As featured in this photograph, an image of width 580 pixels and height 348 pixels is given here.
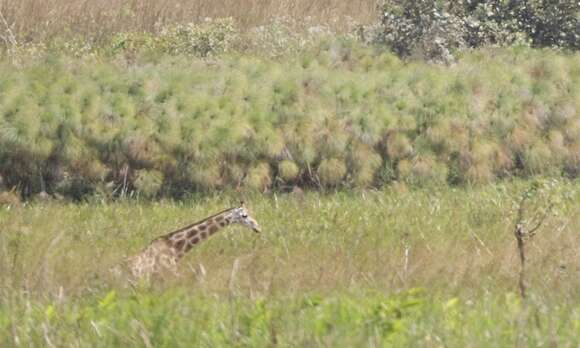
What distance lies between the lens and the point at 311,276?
27.1 feet

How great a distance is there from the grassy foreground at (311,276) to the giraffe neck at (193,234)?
14 centimetres

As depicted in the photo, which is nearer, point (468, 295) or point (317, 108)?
point (468, 295)

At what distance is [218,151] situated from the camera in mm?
12742

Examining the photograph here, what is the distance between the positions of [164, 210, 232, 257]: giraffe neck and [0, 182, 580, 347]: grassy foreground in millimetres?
142

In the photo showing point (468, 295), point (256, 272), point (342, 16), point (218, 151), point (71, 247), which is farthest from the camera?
point (342, 16)

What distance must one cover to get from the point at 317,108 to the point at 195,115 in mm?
1274

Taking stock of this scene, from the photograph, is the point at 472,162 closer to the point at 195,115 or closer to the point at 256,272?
the point at 195,115

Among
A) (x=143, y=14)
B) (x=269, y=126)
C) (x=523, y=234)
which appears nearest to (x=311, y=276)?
(x=523, y=234)

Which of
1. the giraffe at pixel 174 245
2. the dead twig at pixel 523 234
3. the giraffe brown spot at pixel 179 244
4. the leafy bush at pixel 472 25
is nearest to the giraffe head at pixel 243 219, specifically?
the giraffe at pixel 174 245

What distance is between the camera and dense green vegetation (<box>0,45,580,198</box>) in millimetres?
12664

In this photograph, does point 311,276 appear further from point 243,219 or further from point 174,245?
point 243,219

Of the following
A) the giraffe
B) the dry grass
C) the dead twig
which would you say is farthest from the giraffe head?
the dry grass

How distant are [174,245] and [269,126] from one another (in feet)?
12.0

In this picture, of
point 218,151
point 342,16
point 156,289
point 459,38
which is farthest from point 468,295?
point 342,16
